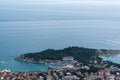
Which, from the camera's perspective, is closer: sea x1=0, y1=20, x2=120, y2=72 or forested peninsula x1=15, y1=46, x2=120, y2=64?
sea x1=0, y1=20, x2=120, y2=72

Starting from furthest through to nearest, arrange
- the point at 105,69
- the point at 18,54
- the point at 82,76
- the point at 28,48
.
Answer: the point at 28,48, the point at 18,54, the point at 105,69, the point at 82,76

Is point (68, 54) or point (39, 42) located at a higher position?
point (39, 42)


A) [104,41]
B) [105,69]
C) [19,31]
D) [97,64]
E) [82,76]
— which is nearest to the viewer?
[82,76]

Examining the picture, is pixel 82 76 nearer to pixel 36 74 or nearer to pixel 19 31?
pixel 36 74

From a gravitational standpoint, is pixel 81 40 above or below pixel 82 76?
above

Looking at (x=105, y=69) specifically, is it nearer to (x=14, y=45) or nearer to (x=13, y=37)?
(x=14, y=45)

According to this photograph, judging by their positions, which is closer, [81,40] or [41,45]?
[41,45]

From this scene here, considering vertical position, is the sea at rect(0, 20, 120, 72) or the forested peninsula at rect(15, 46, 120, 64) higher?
the sea at rect(0, 20, 120, 72)

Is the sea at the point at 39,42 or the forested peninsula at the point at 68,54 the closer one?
the sea at the point at 39,42

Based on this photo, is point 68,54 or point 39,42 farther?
point 39,42

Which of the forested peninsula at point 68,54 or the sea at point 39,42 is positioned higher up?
the sea at point 39,42

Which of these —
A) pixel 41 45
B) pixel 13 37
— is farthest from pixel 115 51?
pixel 13 37
